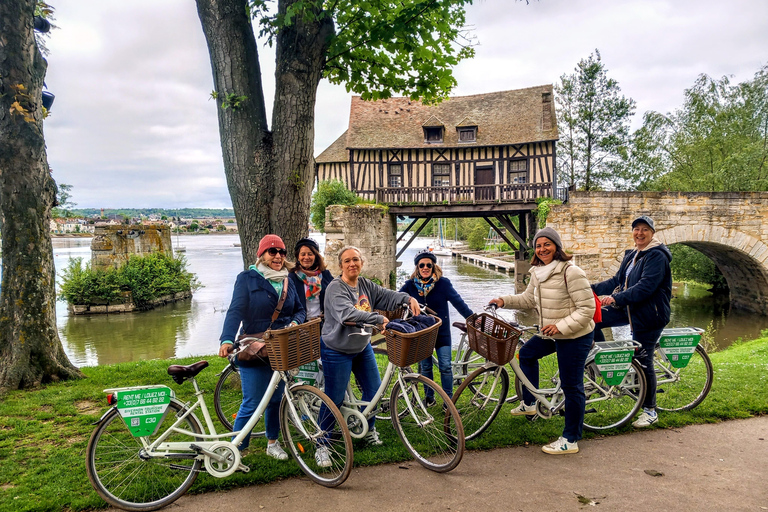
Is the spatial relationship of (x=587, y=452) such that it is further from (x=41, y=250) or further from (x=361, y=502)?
(x=41, y=250)

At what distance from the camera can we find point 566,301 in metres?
3.36

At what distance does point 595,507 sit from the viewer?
8.87ft

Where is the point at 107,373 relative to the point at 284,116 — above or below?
below

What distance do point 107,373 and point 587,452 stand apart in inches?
220

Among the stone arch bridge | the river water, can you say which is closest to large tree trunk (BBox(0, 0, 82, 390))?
the river water

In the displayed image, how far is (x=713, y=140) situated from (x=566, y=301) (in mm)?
20936

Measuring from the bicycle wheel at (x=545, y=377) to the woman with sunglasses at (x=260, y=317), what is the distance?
6.12ft

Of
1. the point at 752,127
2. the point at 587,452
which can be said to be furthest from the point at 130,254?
the point at 752,127

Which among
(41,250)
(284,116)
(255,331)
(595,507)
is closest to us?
(595,507)

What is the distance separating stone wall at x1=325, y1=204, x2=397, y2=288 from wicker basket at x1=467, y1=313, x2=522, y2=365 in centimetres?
1262

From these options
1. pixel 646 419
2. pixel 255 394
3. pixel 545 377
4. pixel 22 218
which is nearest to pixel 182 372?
pixel 255 394

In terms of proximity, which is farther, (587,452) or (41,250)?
(41,250)

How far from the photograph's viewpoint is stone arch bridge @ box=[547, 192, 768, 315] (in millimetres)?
14797

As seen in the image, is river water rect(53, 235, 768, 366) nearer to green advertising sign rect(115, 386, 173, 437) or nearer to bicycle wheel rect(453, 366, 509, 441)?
bicycle wheel rect(453, 366, 509, 441)
